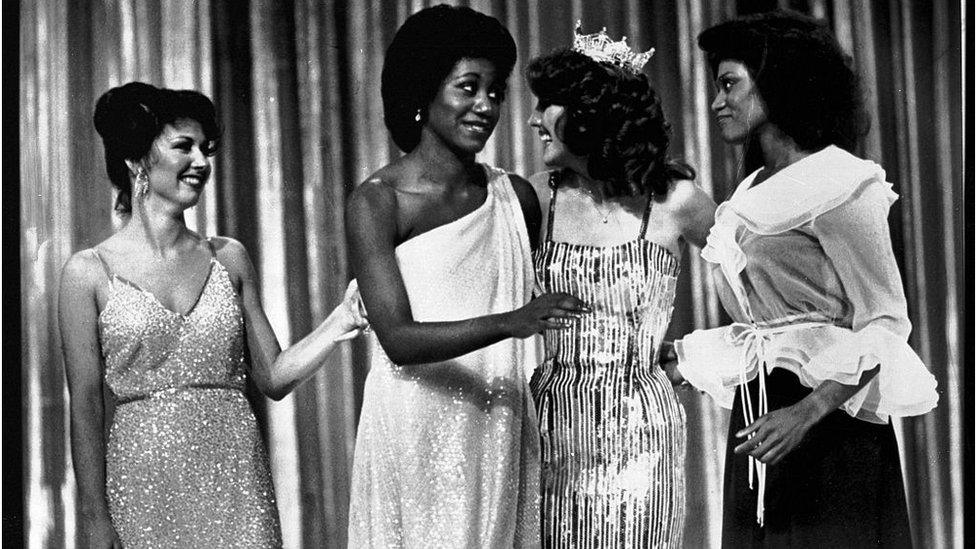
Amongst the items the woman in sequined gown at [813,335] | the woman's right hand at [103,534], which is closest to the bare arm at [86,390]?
the woman's right hand at [103,534]

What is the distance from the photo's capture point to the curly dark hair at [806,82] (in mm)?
1844

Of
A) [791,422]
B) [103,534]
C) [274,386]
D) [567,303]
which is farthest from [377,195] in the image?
[103,534]

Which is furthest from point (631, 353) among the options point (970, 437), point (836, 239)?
point (970, 437)

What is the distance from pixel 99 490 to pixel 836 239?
1313 millimetres

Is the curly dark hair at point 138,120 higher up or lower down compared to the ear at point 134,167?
higher up

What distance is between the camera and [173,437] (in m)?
2.09

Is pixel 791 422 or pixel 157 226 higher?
pixel 157 226

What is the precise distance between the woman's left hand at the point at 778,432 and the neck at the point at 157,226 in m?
1.11

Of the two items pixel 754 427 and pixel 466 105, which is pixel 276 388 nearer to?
pixel 466 105

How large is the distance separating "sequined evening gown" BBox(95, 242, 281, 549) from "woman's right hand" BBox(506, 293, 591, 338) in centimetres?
68

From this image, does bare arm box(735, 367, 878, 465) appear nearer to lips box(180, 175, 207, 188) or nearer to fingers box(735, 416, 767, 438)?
fingers box(735, 416, 767, 438)

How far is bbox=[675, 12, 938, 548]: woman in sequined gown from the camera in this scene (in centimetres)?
169

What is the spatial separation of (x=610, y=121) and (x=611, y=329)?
0.36 m

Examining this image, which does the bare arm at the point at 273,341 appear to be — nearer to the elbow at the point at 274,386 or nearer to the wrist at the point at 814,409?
the elbow at the point at 274,386
